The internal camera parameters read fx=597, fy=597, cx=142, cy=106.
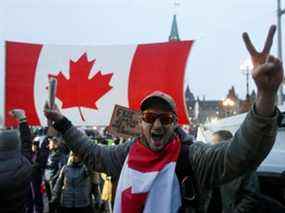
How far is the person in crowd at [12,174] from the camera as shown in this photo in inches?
188

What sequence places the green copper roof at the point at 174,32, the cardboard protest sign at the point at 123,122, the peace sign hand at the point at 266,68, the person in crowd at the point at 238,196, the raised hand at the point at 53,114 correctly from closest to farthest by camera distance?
the peace sign hand at the point at 266,68
the raised hand at the point at 53,114
the person in crowd at the point at 238,196
the cardboard protest sign at the point at 123,122
the green copper roof at the point at 174,32

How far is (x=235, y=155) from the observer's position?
2.58 m

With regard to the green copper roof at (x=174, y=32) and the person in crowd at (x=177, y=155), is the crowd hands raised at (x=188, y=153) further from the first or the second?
the green copper roof at (x=174, y=32)

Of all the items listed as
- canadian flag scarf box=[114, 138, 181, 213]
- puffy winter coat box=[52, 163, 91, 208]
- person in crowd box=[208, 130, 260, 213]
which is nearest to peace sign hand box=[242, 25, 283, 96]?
canadian flag scarf box=[114, 138, 181, 213]

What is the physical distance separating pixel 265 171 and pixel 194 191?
1.80m

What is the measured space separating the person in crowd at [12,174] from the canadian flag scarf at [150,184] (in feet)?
6.57

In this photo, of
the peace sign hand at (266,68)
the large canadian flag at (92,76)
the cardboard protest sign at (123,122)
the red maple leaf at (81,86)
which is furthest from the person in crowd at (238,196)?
the red maple leaf at (81,86)

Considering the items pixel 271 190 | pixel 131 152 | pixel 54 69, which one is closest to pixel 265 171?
pixel 271 190

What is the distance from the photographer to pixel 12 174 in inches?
190

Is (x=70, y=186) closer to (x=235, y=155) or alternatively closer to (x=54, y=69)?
(x=54, y=69)

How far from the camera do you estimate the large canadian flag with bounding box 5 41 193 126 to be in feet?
24.9

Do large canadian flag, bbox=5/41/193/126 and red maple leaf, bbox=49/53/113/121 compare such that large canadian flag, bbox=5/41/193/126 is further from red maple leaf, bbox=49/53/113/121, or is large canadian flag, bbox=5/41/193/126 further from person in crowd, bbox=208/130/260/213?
person in crowd, bbox=208/130/260/213

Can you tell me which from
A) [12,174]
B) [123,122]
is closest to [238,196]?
[12,174]

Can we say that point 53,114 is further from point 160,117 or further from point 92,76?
point 92,76
